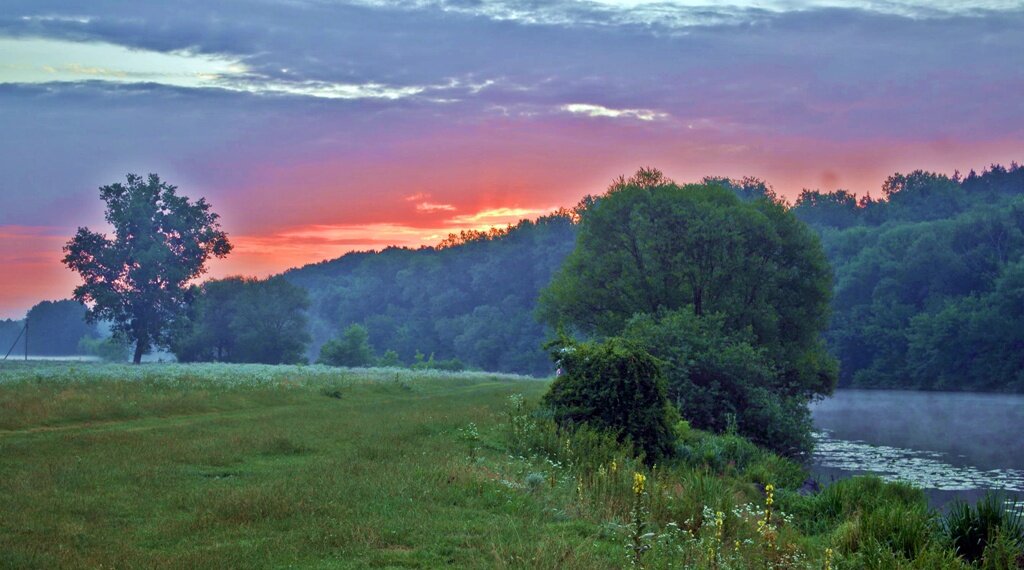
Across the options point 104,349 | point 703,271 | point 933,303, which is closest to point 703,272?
point 703,271

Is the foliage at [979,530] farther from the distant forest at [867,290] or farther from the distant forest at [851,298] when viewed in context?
the distant forest at [851,298]

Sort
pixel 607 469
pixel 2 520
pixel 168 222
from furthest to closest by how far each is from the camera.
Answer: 1. pixel 168 222
2. pixel 607 469
3. pixel 2 520

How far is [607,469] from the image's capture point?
64.6 ft

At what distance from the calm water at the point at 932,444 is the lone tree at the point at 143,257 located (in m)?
57.8

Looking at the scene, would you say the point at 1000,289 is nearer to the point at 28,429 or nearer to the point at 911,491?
the point at 911,491

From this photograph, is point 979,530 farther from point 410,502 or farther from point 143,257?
point 143,257

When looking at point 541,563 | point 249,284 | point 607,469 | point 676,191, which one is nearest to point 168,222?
point 249,284

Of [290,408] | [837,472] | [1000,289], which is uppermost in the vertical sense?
[1000,289]

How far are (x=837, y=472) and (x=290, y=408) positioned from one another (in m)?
21.7

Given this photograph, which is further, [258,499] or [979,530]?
Answer: [979,530]

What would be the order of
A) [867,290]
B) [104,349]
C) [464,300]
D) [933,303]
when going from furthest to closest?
1. [464,300]
2. [104,349]
3. [867,290]
4. [933,303]

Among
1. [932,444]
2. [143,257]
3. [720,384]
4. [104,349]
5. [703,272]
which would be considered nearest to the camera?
[720,384]

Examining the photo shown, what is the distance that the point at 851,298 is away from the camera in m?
117

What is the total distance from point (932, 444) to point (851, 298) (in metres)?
76.0
